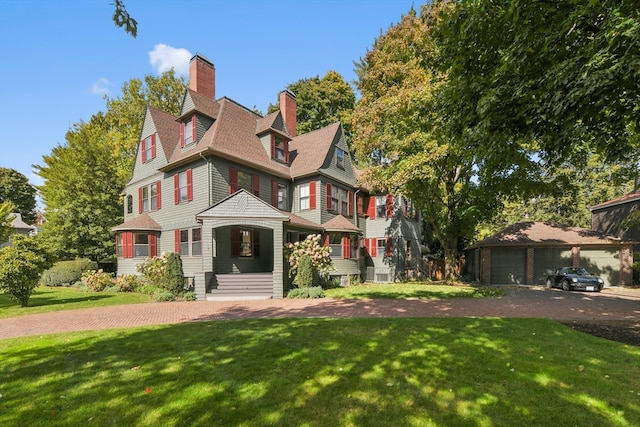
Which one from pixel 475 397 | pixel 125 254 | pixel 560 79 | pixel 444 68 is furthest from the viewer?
pixel 125 254

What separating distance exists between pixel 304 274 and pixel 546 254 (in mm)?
18452

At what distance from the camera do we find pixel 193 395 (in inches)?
166

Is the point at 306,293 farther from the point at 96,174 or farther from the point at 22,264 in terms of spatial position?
the point at 96,174

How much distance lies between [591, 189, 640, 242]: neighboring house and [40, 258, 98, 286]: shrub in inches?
1499

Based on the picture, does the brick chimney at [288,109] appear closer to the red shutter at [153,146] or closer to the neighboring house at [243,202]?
the neighboring house at [243,202]

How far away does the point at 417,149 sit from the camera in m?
18.0

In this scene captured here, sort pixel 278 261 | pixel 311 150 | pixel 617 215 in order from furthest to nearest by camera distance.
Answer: pixel 617 215, pixel 311 150, pixel 278 261

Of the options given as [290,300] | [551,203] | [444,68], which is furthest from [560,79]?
[551,203]

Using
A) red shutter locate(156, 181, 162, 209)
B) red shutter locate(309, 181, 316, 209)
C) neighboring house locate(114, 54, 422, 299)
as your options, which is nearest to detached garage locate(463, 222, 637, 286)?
neighboring house locate(114, 54, 422, 299)

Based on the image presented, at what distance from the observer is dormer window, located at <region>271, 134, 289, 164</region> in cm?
2125

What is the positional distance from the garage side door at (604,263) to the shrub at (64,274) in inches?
1362

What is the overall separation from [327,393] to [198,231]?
15.3 metres

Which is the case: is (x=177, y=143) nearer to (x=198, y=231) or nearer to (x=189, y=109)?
(x=189, y=109)

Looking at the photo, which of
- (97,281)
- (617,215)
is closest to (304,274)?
(97,281)
